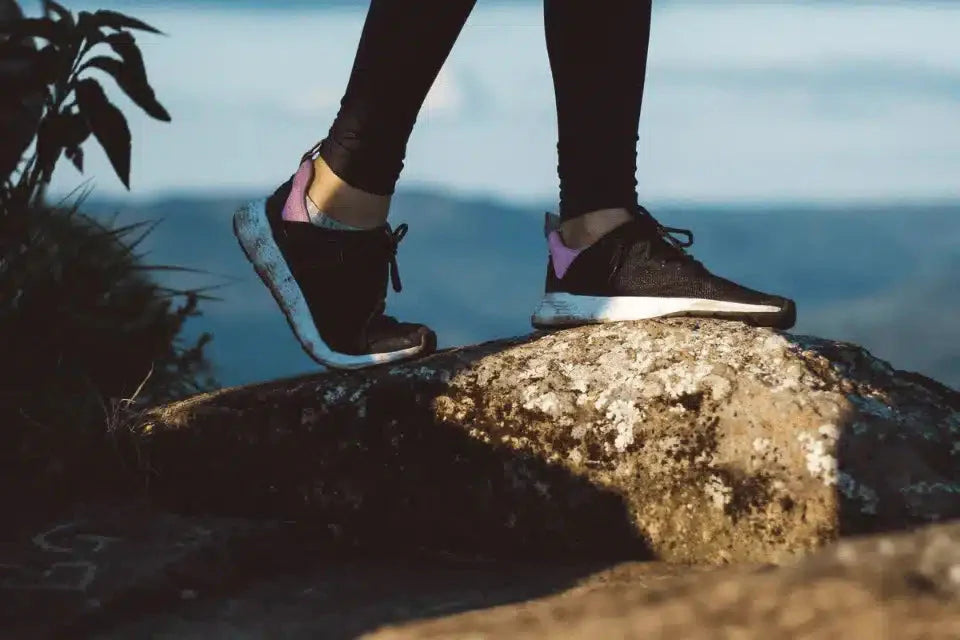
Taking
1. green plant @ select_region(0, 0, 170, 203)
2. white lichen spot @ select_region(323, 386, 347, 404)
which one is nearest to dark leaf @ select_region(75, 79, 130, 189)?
green plant @ select_region(0, 0, 170, 203)

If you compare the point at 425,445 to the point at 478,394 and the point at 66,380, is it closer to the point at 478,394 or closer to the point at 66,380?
the point at 478,394

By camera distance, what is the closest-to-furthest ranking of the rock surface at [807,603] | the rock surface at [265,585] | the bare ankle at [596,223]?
the rock surface at [807,603] < the rock surface at [265,585] < the bare ankle at [596,223]

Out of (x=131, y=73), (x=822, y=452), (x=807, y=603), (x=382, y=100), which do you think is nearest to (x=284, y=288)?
(x=382, y=100)

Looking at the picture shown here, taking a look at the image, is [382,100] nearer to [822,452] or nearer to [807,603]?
→ [822,452]

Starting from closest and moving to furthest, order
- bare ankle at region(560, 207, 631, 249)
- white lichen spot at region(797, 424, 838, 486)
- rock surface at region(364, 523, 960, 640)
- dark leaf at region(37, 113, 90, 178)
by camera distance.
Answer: rock surface at region(364, 523, 960, 640), white lichen spot at region(797, 424, 838, 486), dark leaf at region(37, 113, 90, 178), bare ankle at region(560, 207, 631, 249)

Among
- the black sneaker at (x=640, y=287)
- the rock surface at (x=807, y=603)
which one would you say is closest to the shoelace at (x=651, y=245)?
the black sneaker at (x=640, y=287)

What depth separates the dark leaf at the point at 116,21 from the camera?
241cm

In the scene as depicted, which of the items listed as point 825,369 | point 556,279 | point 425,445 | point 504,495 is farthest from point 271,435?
point 825,369

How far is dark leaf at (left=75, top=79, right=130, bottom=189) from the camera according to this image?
8.04 feet

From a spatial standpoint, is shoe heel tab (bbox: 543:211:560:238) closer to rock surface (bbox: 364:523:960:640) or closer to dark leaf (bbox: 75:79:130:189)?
dark leaf (bbox: 75:79:130:189)

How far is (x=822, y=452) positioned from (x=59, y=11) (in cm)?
163

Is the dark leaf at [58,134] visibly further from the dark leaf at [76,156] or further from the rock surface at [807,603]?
the rock surface at [807,603]

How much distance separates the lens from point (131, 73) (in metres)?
2.45

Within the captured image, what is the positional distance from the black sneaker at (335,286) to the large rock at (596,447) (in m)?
0.05
